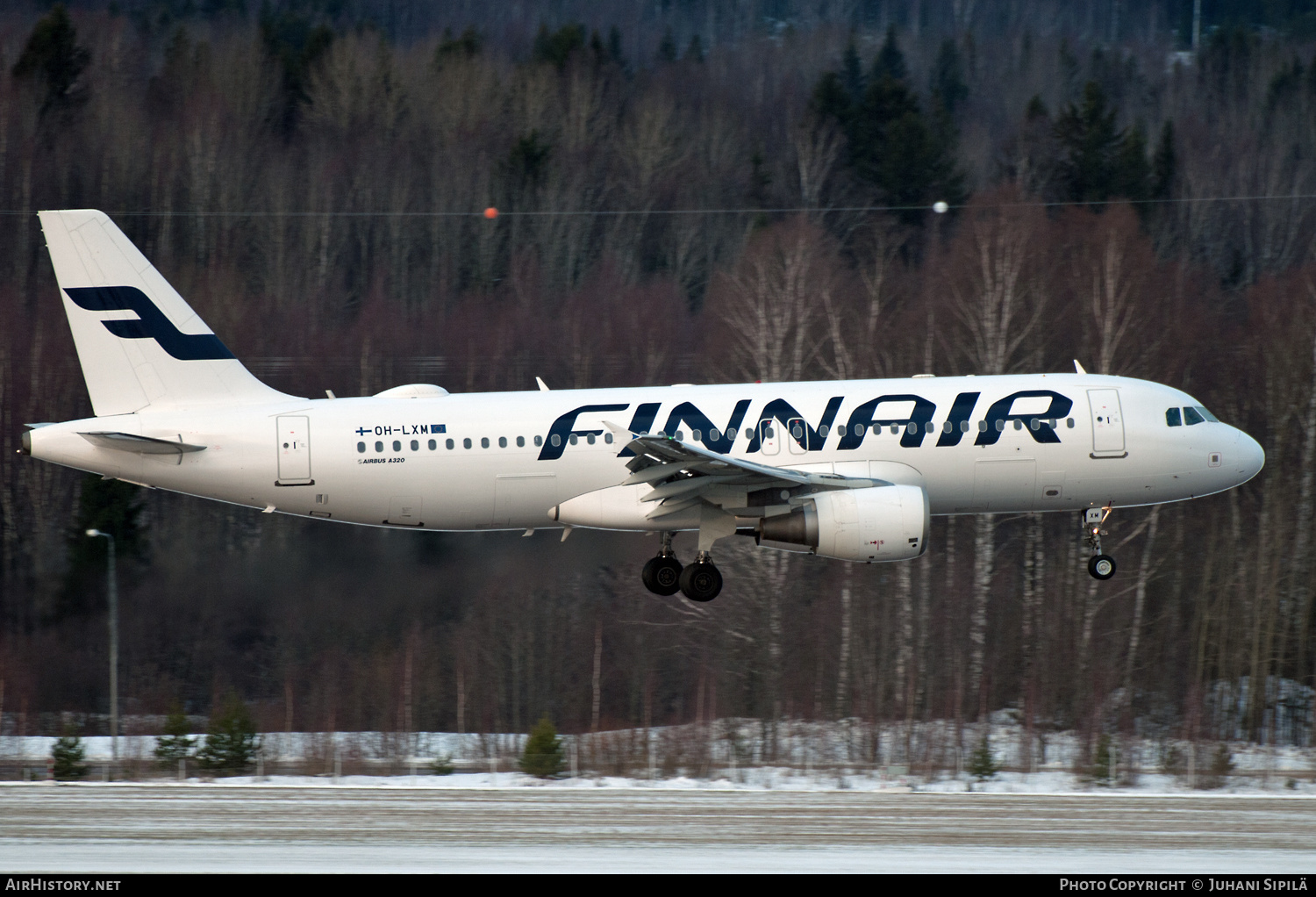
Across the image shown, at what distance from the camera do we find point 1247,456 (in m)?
34.7

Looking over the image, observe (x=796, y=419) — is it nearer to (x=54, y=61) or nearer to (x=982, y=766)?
(x=982, y=766)

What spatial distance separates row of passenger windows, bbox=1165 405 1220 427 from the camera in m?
34.2

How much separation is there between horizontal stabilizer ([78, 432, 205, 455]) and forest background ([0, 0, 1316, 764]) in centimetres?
1744

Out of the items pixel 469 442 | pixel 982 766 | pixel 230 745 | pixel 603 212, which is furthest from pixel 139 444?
pixel 603 212

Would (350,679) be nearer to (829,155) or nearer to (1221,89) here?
(829,155)

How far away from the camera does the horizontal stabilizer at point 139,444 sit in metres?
32.1

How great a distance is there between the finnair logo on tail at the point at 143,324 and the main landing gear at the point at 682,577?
957 cm

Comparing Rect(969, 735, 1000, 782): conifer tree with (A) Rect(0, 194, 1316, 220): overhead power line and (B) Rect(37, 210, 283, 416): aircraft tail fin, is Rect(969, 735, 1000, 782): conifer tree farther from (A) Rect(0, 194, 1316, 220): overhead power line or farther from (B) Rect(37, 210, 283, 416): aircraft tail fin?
(A) Rect(0, 194, 1316, 220): overhead power line

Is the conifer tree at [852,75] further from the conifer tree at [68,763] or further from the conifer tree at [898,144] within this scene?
the conifer tree at [68,763]

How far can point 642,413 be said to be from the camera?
3291cm

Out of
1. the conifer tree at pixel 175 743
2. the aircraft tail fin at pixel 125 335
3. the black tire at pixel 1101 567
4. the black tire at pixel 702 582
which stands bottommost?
the conifer tree at pixel 175 743

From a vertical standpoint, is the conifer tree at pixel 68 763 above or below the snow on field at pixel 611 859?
below

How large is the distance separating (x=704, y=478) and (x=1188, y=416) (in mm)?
10353

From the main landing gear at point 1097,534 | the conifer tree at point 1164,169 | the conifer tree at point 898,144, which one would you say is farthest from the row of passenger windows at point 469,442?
the conifer tree at point 1164,169
